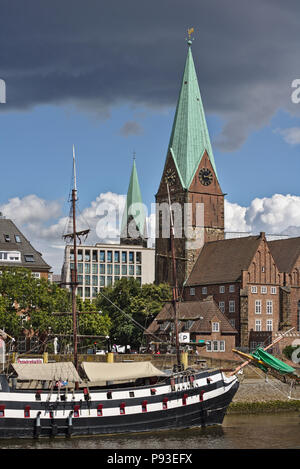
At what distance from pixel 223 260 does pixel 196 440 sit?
66.9 m

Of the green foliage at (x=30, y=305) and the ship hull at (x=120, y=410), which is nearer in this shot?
the ship hull at (x=120, y=410)

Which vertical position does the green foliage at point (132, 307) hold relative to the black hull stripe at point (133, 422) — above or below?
above

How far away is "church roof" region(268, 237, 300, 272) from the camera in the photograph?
116438mm

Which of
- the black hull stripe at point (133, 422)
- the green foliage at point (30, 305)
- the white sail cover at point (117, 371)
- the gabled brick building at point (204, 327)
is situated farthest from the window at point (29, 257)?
the black hull stripe at point (133, 422)

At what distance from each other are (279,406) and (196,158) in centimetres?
7111

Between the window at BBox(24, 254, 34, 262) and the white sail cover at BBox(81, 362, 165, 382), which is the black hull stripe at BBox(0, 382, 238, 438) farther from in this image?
the window at BBox(24, 254, 34, 262)

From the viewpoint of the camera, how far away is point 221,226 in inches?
5285

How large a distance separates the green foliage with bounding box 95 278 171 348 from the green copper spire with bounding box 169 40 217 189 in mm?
26791

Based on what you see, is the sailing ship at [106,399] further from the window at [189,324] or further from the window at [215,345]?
the window at [215,345]

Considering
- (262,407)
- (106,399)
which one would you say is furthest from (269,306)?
(106,399)

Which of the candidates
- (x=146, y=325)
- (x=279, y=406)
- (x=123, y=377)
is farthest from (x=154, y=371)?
(x=146, y=325)

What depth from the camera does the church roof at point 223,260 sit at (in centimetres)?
11362

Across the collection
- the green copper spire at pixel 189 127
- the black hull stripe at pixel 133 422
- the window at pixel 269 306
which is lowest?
the black hull stripe at pixel 133 422

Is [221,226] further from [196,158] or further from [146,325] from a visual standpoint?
[146,325]
